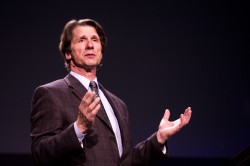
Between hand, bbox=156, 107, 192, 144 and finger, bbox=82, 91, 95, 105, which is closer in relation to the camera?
finger, bbox=82, 91, 95, 105

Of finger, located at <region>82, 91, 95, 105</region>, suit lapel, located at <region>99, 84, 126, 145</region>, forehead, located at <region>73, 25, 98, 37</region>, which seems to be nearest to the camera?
finger, located at <region>82, 91, 95, 105</region>

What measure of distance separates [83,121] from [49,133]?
0.22 meters

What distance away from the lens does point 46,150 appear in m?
1.75

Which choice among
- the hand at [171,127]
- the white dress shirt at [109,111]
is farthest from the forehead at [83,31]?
the hand at [171,127]

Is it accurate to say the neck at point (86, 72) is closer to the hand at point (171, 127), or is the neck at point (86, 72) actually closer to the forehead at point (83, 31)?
the forehead at point (83, 31)

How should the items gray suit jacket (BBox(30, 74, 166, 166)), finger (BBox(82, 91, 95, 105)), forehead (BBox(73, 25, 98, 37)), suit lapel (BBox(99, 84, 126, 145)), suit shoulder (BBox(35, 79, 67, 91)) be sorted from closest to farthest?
finger (BBox(82, 91, 95, 105)) → gray suit jacket (BBox(30, 74, 166, 166)) → suit shoulder (BBox(35, 79, 67, 91)) → suit lapel (BBox(99, 84, 126, 145)) → forehead (BBox(73, 25, 98, 37))

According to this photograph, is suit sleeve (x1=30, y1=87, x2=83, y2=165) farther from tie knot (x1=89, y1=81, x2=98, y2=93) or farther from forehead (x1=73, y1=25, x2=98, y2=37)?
forehead (x1=73, y1=25, x2=98, y2=37)

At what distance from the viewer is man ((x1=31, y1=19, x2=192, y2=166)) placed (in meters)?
1.73

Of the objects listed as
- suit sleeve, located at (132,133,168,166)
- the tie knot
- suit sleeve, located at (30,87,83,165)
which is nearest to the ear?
the tie knot

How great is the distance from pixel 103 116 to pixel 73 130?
30 cm

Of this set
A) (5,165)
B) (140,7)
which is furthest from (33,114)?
(140,7)

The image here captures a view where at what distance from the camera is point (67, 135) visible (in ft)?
5.64

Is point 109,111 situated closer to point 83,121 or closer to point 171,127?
point 171,127

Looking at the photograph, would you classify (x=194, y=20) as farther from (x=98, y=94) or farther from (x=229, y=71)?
(x=98, y=94)
